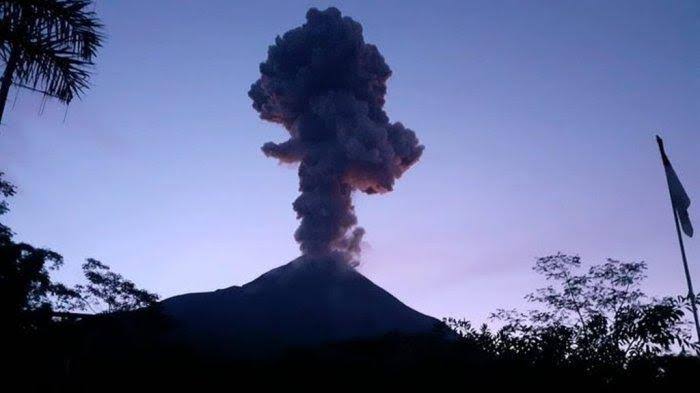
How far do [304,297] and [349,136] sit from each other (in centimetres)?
2806

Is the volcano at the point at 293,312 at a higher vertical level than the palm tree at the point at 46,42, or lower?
higher

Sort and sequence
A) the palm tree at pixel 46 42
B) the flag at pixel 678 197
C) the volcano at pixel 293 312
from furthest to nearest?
the volcano at pixel 293 312
the flag at pixel 678 197
the palm tree at pixel 46 42

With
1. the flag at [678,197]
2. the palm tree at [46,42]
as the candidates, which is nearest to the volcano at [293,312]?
the flag at [678,197]

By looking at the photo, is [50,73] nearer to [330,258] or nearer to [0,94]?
[0,94]

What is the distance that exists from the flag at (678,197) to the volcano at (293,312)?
50076 millimetres

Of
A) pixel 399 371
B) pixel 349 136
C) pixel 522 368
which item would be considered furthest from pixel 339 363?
pixel 349 136

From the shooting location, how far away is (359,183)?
5847cm

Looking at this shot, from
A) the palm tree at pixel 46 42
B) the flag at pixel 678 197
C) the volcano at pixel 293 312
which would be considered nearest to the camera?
the palm tree at pixel 46 42

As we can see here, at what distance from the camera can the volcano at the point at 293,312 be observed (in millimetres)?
61812

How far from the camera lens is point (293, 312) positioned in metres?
70.1

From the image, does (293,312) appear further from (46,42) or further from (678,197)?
(46,42)

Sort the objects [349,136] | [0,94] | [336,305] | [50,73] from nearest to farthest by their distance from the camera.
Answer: [0,94], [50,73], [349,136], [336,305]

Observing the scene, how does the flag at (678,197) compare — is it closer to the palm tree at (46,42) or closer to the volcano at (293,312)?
the palm tree at (46,42)

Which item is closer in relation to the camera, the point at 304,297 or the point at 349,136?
the point at 349,136
